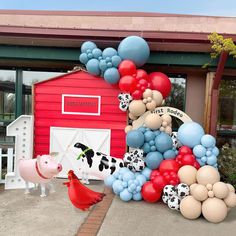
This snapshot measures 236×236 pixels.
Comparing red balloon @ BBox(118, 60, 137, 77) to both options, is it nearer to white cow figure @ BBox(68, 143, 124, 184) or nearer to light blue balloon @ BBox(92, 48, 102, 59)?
light blue balloon @ BBox(92, 48, 102, 59)

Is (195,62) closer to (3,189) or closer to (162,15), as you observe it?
(3,189)

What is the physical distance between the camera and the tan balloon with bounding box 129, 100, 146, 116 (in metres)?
5.71

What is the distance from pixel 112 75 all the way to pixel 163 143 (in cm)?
168

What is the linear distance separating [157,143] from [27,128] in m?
2.48

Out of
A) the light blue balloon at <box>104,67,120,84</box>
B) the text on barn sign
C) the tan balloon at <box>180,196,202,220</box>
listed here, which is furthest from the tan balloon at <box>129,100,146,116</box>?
the tan balloon at <box>180,196,202,220</box>

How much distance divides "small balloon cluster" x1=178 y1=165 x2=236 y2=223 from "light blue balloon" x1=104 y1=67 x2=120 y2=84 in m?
2.42

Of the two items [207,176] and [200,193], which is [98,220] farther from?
[207,176]

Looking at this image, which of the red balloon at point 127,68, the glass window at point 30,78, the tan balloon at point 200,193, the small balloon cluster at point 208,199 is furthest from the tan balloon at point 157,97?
the glass window at point 30,78

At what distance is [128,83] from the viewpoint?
229 inches

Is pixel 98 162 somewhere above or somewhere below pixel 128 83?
below

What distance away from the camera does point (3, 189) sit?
5668 mm

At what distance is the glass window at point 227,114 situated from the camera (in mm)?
7277

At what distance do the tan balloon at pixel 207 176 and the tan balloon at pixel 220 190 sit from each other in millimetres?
115

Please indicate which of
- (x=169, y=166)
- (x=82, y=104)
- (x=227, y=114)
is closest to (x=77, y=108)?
(x=82, y=104)
